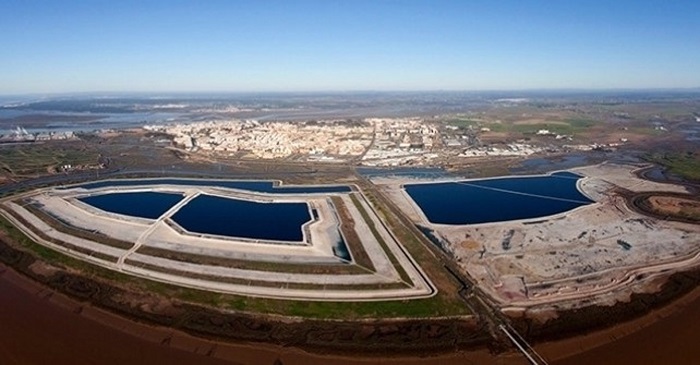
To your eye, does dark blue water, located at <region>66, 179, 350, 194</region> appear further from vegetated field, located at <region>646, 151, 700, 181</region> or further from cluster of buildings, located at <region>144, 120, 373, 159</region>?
vegetated field, located at <region>646, 151, 700, 181</region>

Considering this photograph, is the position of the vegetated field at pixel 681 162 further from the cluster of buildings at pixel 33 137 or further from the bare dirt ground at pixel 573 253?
the cluster of buildings at pixel 33 137

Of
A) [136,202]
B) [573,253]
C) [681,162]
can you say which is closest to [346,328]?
[573,253]

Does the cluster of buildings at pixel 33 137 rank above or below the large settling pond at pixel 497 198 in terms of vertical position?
above

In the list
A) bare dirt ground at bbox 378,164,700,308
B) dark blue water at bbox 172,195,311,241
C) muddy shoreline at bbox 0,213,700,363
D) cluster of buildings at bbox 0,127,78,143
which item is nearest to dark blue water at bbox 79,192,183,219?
dark blue water at bbox 172,195,311,241

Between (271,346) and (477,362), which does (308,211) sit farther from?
(477,362)

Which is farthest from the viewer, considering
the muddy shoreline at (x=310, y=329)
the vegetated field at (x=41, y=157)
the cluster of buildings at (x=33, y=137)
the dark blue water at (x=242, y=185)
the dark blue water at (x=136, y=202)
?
the cluster of buildings at (x=33, y=137)

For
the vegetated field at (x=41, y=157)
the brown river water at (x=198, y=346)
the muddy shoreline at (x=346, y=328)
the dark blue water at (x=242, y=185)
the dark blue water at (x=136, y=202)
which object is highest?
the vegetated field at (x=41, y=157)

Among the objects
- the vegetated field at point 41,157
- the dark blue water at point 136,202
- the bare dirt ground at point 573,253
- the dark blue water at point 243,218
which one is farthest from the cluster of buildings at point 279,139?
the bare dirt ground at point 573,253

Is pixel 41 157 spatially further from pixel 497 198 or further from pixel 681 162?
pixel 681 162
